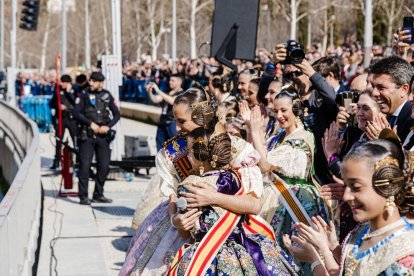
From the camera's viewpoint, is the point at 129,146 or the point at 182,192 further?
the point at 129,146

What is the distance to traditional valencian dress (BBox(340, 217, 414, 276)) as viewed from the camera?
3.83m

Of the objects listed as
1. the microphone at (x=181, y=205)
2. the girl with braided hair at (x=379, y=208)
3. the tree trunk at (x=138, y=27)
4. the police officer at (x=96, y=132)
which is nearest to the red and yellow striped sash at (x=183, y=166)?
the microphone at (x=181, y=205)

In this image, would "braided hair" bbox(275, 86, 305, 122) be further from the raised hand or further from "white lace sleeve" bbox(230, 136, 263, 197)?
"white lace sleeve" bbox(230, 136, 263, 197)

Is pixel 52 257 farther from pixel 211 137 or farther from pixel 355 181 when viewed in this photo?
pixel 355 181

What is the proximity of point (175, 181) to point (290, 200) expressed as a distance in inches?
55.7

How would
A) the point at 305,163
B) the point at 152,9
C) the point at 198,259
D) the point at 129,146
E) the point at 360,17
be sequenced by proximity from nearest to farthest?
the point at 198,259 < the point at 305,163 < the point at 129,146 < the point at 360,17 < the point at 152,9

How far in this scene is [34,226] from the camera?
10.1 m

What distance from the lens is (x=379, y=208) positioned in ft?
12.9

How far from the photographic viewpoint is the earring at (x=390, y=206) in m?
3.92

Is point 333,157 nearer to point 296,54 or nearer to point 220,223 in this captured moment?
point 296,54

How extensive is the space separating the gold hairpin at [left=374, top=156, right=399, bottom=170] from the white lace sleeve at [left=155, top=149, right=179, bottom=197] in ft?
7.23

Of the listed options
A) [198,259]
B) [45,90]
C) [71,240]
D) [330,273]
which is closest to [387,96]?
[198,259]

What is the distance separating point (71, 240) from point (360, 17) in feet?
156

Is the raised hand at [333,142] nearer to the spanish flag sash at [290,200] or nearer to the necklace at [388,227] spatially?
the spanish flag sash at [290,200]
